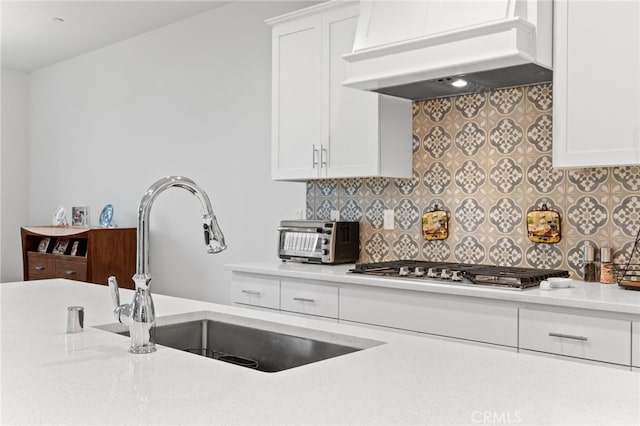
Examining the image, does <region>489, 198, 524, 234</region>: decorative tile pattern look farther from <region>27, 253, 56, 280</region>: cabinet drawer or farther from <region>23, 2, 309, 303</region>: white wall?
<region>27, 253, 56, 280</region>: cabinet drawer

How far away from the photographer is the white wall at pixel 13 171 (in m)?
7.33

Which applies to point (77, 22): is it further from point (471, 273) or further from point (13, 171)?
point (471, 273)

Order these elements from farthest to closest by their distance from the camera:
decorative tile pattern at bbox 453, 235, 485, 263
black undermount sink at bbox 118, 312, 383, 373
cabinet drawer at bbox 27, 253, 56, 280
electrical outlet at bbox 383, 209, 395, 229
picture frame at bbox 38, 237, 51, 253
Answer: picture frame at bbox 38, 237, 51, 253
cabinet drawer at bbox 27, 253, 56, 280
electrical outlet at bbox 383, 209, 395, 229
decorative tile pattern at bbox 453, 235, 485, 263
black undermount sink at bbox 118, 312, 383, 373

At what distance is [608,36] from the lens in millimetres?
2533

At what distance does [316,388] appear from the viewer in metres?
1.12

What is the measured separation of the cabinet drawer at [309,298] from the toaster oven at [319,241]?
313mm

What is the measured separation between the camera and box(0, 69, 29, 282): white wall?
24.0ft

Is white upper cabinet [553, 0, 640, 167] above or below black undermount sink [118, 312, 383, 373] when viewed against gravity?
above

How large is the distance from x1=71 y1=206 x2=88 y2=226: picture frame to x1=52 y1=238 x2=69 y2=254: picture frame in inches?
13.2

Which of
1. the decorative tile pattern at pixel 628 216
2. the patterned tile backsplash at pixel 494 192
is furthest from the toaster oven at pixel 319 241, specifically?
the decorative tile pattern at pixel 628 216

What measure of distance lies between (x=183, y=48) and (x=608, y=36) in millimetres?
3660

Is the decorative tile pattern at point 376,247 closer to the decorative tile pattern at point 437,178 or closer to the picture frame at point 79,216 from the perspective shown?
the decorative tile pattern at point 437,178

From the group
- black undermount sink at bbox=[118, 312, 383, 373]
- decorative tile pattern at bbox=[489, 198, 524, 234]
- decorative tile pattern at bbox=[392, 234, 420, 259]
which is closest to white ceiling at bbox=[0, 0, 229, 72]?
decorative tile pattern at bbox=[392, 234, 420, 259]

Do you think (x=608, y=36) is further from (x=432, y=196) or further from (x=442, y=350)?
(x=442, y=350)
